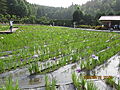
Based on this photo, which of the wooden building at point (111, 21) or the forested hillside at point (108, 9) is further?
the forested hillside at point (108, 9)

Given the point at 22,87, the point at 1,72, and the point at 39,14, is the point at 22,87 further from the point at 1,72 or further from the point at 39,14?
the point at 39,14

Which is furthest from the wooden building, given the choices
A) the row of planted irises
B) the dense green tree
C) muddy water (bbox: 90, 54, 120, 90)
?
the dense green tree

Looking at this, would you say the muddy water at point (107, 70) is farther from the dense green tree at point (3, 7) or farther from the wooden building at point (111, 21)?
the dense green tree at point (3, 7)

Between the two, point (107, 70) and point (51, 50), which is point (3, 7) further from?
point (107, 70)

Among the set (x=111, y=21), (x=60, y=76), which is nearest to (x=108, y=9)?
(x=111, y=21)

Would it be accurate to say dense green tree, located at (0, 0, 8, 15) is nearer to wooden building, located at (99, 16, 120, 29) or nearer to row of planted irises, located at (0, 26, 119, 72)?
wooden building, located at (99, 16, 120, 29)

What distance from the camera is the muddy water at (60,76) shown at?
9.00ft

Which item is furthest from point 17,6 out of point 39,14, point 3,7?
point 39,14

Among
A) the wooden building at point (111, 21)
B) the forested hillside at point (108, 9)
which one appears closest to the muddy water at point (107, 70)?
the wooden building at point (111, 21)

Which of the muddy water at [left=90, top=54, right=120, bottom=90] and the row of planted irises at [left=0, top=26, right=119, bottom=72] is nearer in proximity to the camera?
the muddy water at [left=90, top=54, right=120, bottom=90]

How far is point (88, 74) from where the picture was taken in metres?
3.31

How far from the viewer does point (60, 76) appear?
329 cm

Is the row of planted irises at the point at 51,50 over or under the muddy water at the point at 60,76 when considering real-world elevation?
Answer: over

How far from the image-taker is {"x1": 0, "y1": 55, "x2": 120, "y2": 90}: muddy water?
2744 millimetres
